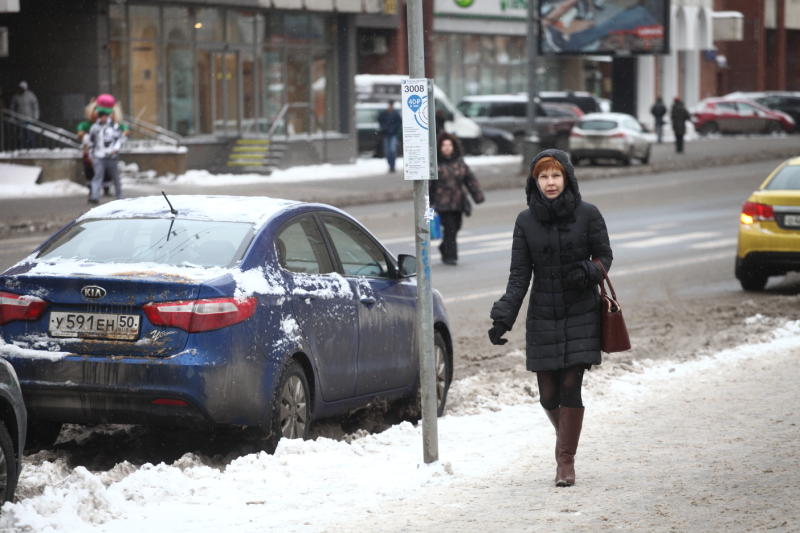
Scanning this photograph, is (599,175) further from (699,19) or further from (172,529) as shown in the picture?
(699,19)

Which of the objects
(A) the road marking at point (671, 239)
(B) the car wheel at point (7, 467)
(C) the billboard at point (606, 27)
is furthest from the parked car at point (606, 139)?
(B) the car wheel at point (7, 467)

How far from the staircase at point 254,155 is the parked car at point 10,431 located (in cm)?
3004

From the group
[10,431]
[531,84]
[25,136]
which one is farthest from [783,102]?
[10,431]

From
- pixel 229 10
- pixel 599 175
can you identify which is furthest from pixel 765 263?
pixel 229 10

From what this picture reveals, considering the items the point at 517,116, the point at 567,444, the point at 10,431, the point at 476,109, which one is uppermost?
the point at 476,109

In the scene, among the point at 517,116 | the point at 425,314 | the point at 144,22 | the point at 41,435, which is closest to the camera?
the point at 425,314

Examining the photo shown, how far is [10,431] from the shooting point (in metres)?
6.46

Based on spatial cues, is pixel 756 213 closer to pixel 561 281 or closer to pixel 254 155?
pixel 561 281

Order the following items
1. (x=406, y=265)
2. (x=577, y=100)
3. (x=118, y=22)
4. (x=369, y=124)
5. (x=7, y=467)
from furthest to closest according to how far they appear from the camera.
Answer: (x=577, y=100) → (x=369, y=124) → (x=118, y=22) → (x=406, y=265) → (x=7, y=467)

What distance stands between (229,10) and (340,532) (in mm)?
33541

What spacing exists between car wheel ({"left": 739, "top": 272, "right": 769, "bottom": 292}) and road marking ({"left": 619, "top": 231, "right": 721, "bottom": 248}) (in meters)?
4.66

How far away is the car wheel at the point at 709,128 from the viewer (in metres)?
61.3

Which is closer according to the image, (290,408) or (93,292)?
(93,292)

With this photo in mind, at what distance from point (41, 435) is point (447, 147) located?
1053 cm
